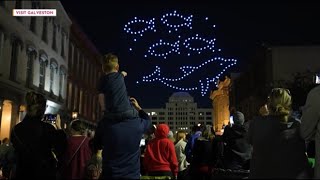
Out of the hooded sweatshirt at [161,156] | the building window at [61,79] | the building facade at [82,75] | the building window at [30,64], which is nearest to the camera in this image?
the hooded sweatshirt at [161,156]

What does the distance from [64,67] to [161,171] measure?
100.0ft

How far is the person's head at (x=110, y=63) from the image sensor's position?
12.5ft

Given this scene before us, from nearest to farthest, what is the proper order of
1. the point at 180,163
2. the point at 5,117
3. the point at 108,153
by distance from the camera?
the point at 108,153
the point at 180,163
the point at 5,117

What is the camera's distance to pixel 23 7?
2472 cm

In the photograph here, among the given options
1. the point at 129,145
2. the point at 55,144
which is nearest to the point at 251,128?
the point at 129,145

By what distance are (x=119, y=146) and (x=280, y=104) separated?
5.19 feet

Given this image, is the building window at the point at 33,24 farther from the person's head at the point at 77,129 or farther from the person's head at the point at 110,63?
the person's head at the point at 110,63

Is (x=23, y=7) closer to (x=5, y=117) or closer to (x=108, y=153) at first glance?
(x=5, y=117)

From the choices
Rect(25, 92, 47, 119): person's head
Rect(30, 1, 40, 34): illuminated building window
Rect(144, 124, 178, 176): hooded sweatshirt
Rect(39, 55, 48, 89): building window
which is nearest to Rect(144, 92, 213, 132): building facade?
Rect(39, 55, 48, 89): building window

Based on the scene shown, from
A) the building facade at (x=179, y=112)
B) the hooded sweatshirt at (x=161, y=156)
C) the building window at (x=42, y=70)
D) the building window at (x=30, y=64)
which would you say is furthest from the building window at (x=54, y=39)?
the building facade at (x=179, y=112)

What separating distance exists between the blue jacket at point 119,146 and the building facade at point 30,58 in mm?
19686

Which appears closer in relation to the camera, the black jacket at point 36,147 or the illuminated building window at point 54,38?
the black jacket at point 36,147

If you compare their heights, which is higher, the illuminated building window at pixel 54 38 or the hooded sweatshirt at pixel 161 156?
the illuminated building window at pixel 54 38

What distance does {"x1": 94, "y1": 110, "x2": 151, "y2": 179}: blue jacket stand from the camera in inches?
140
